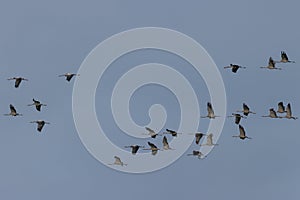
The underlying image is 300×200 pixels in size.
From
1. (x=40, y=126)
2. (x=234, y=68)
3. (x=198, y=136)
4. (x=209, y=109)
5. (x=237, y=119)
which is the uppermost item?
(x=234, y=68)

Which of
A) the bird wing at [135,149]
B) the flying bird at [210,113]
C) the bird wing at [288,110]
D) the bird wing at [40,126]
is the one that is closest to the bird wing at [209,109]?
the flying bird at [210,113]

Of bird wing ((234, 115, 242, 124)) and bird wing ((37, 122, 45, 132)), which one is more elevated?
bird wing ((234, 115, 242, 124))

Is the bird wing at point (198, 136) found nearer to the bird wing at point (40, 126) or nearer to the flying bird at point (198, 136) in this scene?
the flying bird at point (198, 136)

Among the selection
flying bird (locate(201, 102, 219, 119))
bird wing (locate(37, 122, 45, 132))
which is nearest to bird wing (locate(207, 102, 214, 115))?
flying bird (locate(201, 102, 219, 119))

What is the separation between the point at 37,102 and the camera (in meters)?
84.4

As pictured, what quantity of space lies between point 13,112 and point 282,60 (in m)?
14.4

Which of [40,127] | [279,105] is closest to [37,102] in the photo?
[40,127]

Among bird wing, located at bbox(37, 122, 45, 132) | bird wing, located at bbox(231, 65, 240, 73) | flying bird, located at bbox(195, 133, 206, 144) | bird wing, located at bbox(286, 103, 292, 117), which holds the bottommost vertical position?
bird wing, located at bbox(37, 122, 45, 132)

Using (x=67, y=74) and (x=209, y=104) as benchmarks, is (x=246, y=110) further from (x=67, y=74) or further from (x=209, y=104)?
(x=67, y=74)

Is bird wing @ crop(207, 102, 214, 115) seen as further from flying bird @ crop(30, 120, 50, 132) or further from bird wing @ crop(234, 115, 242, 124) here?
flying bird @ crop(30, 120, 50, 132)

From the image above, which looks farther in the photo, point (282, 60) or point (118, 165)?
point (118, 165)

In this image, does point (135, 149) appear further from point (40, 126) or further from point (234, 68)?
point (234, 68)

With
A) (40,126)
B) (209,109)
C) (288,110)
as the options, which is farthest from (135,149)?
(288,110)

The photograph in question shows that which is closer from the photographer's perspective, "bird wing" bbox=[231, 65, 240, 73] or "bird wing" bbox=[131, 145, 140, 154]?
"bird wing" bbox=[231, 65, 240, 73]
